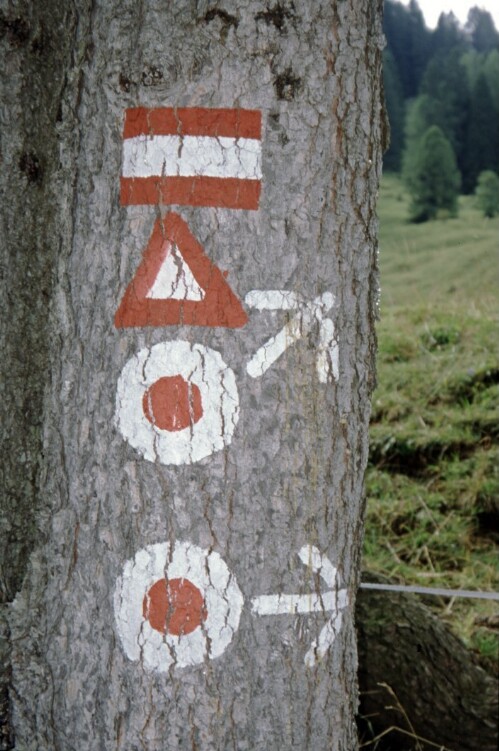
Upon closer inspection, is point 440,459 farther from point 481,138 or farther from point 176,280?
point 481,138

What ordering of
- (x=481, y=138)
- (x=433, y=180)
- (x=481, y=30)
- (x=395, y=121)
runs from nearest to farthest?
(x=433, y=180)
(x=481, y=138)
(x=395, y=121)
(x=481, y=30)

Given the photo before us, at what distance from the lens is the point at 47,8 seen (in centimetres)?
150

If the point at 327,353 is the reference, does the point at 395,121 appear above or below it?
above

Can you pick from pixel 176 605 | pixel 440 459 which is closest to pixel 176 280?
pixel 176 605

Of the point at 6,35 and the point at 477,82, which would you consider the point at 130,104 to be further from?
the point at 477,82

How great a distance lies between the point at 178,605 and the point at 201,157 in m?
0.75

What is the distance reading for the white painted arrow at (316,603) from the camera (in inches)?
50.9

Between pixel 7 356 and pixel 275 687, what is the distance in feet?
2.69

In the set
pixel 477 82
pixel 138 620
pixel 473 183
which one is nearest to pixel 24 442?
pixel 138 620

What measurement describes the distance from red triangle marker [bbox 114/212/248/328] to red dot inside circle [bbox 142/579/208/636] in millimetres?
443

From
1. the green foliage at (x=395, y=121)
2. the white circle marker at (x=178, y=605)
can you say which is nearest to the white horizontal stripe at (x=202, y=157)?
the white circle marker at (x=178, y=605)

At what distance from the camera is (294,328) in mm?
1287

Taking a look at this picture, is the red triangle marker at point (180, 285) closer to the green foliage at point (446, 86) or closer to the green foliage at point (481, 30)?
the green foliage at point (446, 86)

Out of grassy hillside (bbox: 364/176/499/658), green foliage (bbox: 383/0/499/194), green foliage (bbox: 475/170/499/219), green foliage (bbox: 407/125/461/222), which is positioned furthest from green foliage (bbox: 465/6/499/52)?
grassy hillside (bbox: 364/176/499/658)
